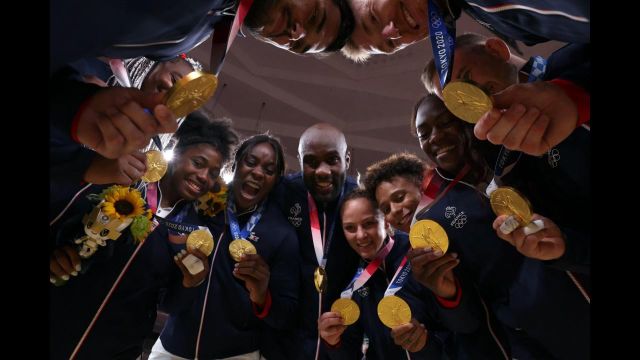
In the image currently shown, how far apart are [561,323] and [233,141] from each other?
2655mm

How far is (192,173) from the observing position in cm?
324

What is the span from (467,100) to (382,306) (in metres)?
1.52

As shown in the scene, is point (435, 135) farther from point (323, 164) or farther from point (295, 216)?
point (295, 216)

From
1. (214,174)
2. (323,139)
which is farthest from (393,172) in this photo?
(214,174)

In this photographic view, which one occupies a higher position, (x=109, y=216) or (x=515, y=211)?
(x=515, y=211)

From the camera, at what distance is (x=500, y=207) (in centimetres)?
184

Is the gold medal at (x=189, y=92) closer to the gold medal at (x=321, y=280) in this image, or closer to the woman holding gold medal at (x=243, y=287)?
the woman holding gold medal at (x=243, y=287)

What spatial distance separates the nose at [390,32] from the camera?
6.96 feet

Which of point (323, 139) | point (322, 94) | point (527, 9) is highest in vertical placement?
point (527, 9)

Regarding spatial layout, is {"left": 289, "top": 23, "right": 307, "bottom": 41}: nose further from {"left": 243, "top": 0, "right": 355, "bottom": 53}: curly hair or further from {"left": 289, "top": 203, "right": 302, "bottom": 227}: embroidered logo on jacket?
{"left": 289, "top": 203, "right": 302, "bottom": 227}: embroidered logo on jacket

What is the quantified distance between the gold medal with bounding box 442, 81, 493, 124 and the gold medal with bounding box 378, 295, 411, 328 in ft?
4.52

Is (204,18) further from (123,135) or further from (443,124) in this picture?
(443,124)

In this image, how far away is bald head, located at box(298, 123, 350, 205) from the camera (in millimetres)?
3361

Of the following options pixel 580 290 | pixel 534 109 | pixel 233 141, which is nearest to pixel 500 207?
pixel 580 290
